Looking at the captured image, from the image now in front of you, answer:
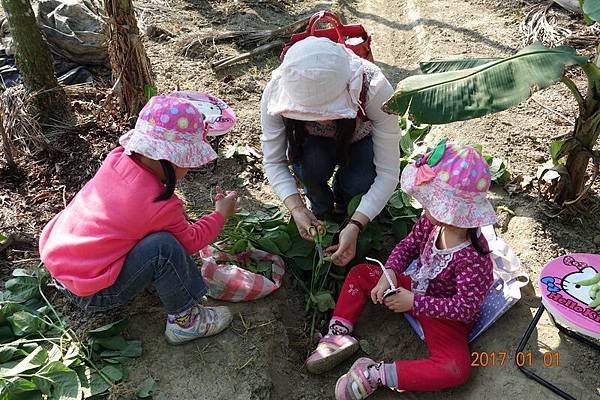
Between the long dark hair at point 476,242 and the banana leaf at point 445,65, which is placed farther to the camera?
the banana leaf at point 445,65

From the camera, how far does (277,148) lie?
2.25m

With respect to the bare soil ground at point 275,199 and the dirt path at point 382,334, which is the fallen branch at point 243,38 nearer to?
the bare soil ground at point 275,199

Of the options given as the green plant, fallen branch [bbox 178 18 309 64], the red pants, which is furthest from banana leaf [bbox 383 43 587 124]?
fallen branch [bbox 178 18 309 64]

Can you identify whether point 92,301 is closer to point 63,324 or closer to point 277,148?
point 63,324

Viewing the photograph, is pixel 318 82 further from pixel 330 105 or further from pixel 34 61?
pixel 34 61

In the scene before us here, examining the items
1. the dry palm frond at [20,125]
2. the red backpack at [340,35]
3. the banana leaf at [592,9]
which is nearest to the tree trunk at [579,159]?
the banana leaf at [592,9]

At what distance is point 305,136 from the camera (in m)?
2.29

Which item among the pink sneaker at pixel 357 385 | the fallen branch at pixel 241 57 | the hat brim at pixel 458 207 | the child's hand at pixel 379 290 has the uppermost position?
the hat brim at pixel 458 207

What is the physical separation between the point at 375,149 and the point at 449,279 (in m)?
0.55

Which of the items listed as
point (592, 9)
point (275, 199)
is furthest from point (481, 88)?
point (275, 199)

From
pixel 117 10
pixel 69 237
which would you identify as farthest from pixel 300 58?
pixel 117 10

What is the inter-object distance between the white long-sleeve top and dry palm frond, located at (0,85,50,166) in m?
1.37

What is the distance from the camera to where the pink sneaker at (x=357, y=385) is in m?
1.94

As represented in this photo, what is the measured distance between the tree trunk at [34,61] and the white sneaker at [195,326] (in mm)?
1641
